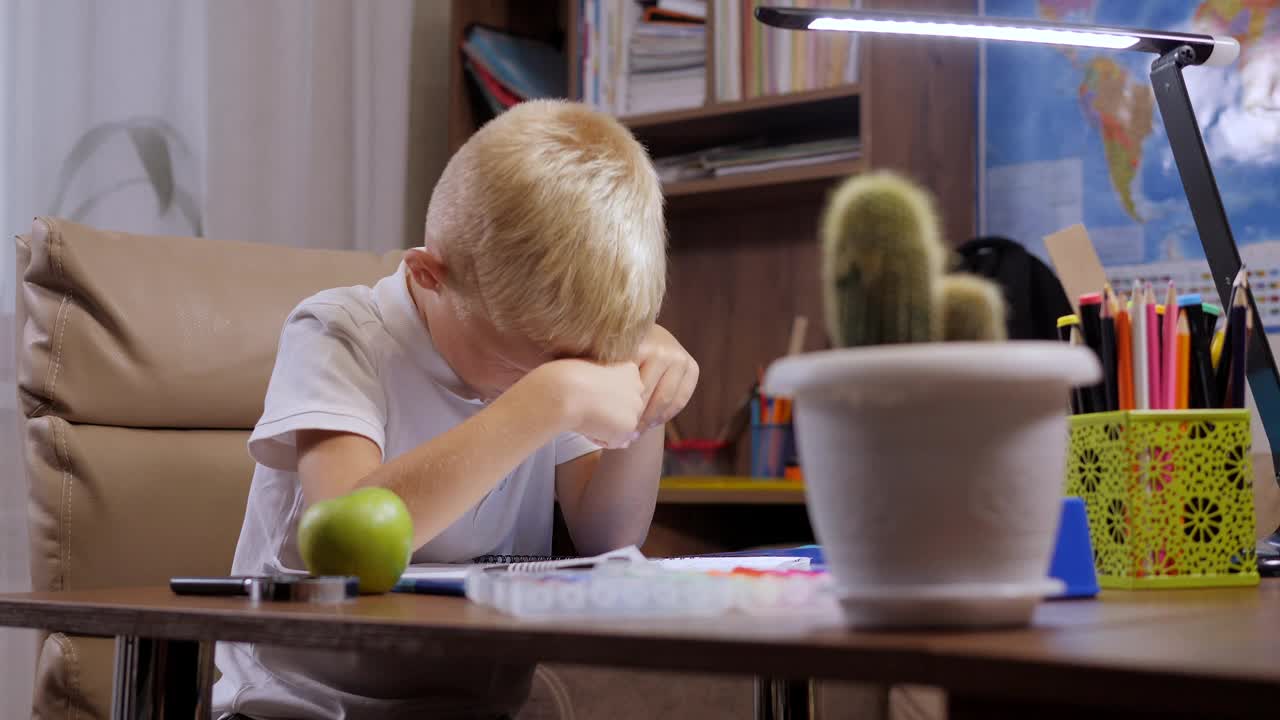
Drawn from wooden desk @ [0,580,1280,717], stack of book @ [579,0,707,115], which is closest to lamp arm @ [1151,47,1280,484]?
wooden desk @ [0,580,1280,717]

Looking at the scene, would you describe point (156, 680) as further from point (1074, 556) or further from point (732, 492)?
point (732, 492)

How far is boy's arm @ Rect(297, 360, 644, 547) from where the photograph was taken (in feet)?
3.00

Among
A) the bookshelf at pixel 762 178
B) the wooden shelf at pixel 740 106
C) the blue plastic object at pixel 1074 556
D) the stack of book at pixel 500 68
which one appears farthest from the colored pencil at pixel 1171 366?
the stack of book at pixel 500 68

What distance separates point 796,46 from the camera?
8.09 feet

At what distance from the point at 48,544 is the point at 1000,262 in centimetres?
170

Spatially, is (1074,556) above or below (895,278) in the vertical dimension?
below

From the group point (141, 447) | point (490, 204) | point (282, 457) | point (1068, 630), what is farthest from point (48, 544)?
point (1068, 630)

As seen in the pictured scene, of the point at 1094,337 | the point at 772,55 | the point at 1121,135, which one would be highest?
the point at 772,55

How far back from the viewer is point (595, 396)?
37.5 inches

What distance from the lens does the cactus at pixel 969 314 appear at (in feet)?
1.59

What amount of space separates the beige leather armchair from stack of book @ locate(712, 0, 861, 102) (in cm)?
124

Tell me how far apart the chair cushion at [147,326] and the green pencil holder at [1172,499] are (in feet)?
3.36

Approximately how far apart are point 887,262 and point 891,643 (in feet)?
0.47

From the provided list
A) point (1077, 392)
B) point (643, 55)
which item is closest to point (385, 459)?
point (1077, 392)
